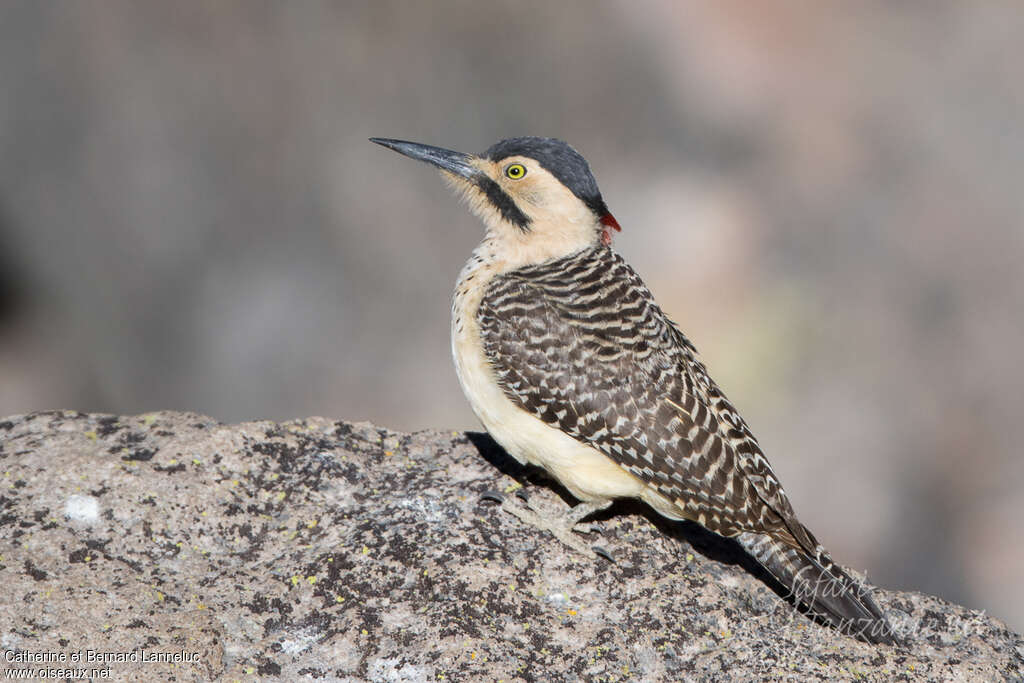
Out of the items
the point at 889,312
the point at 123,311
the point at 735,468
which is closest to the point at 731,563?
the point at 735,468

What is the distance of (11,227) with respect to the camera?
1281 centimetres

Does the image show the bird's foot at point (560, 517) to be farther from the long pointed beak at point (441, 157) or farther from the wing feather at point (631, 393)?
the long pointed beak at point (441, 157)

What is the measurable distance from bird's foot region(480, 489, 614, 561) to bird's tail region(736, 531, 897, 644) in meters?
0.70

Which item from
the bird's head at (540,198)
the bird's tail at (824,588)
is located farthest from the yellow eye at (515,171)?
the bird's tail at (824,588)

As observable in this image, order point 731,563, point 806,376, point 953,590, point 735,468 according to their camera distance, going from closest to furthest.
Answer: point 735,468, point 731,563, point 953,590, point 806,376

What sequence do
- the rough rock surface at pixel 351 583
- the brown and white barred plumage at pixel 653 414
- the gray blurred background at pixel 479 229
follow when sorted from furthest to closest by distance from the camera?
the gray blurred background at pixel 479 229 → the brown and white barred plumage at pixel 653 414 → the rough rock surface at pixel 351 583

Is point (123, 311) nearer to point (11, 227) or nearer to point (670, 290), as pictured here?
point (11, 227)

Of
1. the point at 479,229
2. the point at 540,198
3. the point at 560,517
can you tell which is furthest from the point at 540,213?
the point at 479,229

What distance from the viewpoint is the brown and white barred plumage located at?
16.4 feet

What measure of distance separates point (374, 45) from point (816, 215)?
5.82 m

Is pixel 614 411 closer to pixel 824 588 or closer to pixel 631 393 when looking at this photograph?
pixel 631 393

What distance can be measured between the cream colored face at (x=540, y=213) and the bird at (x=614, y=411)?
7 cm

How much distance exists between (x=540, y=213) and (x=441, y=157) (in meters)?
0.75

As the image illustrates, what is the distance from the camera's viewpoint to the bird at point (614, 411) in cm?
500
